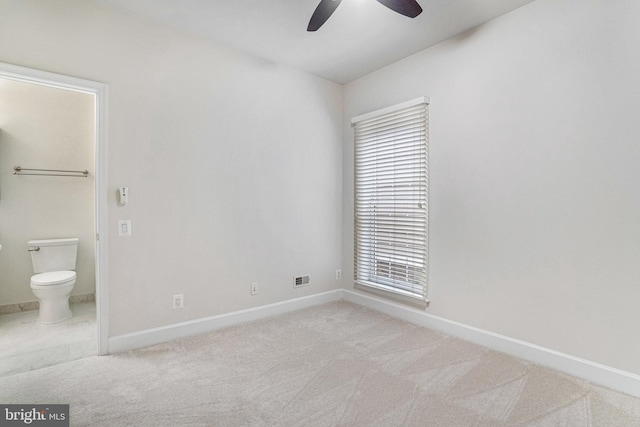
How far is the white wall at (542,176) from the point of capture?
204 centimetres

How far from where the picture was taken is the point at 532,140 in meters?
2.41

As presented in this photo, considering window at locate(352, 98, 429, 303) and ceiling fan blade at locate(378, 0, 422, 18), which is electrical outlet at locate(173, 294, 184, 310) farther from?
ceiling fan blade at locate(378, 0, 422, 18)

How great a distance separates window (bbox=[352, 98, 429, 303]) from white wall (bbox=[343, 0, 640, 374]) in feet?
0.43

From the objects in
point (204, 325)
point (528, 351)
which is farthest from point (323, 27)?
point (528, 351)

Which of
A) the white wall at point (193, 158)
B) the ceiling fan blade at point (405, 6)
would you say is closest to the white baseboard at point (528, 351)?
the white wall at point (193, 158)

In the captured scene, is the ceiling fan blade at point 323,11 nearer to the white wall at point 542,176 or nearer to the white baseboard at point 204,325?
the white wall at point 542,176

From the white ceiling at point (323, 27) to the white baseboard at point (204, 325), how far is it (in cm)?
260

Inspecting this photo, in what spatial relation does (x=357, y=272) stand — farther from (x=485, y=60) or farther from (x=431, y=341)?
(x=485, y=60)

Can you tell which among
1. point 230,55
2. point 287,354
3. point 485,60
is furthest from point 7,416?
point 485,60

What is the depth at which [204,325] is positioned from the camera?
296 centimetres

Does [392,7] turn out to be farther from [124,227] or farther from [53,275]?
→ [53,275]

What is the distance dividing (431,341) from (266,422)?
1.65m

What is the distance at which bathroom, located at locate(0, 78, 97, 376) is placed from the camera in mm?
3498

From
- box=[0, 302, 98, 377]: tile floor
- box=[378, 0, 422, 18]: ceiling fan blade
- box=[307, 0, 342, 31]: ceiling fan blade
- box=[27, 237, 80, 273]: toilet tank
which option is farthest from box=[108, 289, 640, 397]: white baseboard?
box=[307, 0, 342, 31]: ceiling fan blade
